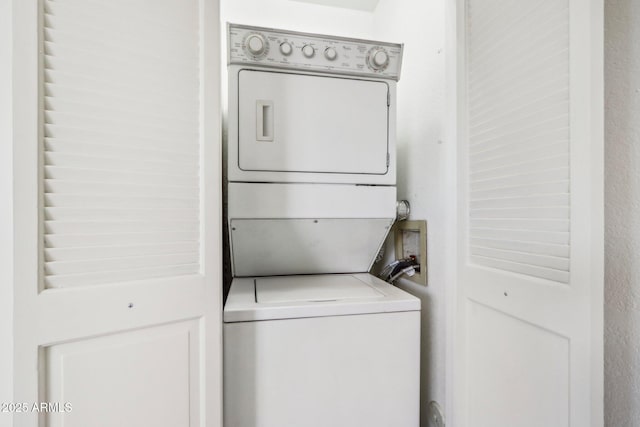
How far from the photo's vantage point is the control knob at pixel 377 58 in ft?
4.99

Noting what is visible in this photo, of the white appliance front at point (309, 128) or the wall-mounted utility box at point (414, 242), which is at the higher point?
the white appliance front at point (309, 128)

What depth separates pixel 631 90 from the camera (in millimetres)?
799

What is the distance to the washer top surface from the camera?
122cm

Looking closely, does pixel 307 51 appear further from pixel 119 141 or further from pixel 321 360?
pixel 321 360

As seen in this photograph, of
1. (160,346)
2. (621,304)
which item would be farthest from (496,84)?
(160,346)

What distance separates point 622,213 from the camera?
0.81 m

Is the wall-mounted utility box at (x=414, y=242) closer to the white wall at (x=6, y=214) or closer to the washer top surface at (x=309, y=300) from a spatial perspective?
the washer top surface at (x=309, y=300)

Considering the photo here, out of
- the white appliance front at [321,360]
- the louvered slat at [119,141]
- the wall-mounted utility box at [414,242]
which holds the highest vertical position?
the louvered slat at [119,141]

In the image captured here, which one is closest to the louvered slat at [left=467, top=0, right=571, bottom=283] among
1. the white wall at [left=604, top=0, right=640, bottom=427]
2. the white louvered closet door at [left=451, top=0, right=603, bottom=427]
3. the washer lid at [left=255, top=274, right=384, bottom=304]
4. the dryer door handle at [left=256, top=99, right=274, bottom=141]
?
the white louvered closet door at [left=451, top=0, right=603, bottom=427]

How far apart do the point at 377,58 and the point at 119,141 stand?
1230mm

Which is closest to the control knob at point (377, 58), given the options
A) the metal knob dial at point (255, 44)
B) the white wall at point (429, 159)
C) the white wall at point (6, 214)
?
the white wall at point (429, 159)

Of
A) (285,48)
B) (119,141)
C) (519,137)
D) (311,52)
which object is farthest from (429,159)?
(119,141)

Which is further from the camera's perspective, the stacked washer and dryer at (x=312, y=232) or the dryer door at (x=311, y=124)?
the dryer door at (x=311, y=124)

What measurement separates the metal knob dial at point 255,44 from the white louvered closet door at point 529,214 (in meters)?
0.86
